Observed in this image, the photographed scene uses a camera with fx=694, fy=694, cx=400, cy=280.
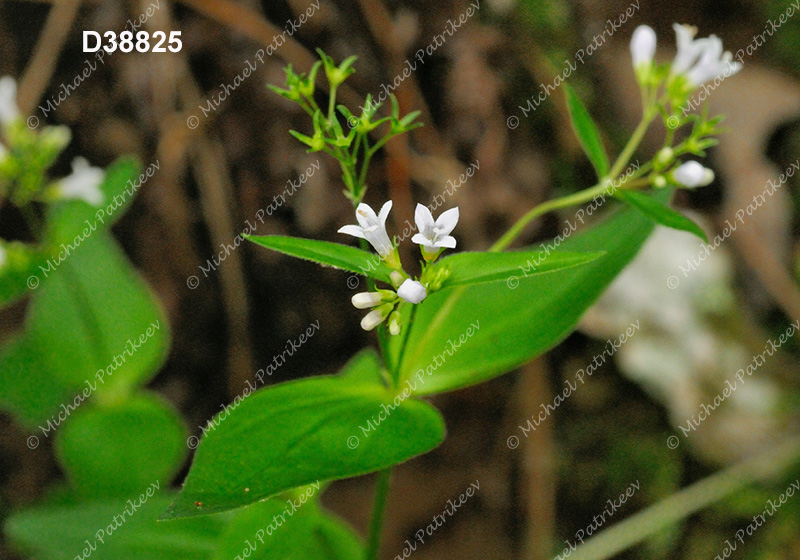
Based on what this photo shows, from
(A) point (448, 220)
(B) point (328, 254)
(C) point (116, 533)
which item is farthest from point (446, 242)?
(C) point (116, 533)

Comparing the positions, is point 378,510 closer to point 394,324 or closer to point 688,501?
point 394,324

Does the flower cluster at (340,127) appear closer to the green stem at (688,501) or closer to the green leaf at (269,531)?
the green leaf at (269,531)

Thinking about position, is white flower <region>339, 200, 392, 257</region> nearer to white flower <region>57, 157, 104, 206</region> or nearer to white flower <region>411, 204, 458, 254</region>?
white flower <region>411, 204, 458, 254</region>

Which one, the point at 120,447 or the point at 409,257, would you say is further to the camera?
the point at 409,257

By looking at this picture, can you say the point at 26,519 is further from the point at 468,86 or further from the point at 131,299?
the point at 468,86

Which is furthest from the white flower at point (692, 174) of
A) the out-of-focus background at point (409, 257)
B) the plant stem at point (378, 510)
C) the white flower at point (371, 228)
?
the out-of-focus background at point (409, 257)

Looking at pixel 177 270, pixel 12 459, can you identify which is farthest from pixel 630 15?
pixel 12 459
